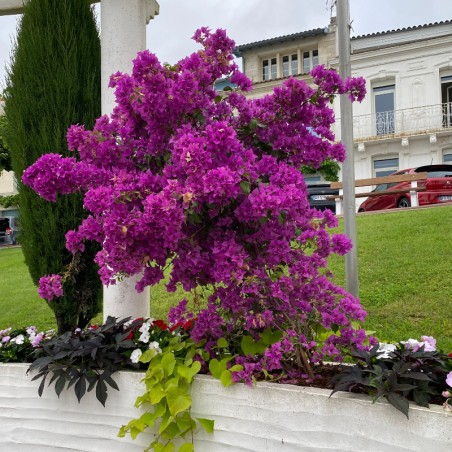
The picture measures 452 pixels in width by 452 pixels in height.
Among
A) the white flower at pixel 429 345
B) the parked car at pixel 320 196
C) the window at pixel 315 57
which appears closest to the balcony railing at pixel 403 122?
the window at pixel 315 57

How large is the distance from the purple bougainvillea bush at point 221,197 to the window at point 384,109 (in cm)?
1923

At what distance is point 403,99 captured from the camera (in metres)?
20.3

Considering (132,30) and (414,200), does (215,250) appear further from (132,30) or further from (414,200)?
(414,200)

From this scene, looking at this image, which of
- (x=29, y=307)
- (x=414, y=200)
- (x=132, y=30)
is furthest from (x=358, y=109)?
(x=132, y=30)

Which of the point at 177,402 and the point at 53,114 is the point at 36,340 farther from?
the point at 53,114

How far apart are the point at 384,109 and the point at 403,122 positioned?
3.98 feet

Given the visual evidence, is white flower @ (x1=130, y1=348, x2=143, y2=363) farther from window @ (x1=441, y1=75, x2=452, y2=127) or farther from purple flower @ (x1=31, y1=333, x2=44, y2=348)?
window @ (x1=441, y1=75, x2=452, y2=127)

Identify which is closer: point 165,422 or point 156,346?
point 165,422

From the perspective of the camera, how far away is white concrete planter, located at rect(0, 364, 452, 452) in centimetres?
179

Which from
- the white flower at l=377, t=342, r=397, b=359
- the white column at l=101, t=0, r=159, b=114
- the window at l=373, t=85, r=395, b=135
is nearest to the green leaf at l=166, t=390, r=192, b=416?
the white flower at l=377, t=342, r=397, b=359

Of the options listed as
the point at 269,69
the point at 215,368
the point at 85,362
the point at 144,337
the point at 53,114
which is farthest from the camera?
the point at 269,69

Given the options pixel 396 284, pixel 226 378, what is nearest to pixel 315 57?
pixel 396 284

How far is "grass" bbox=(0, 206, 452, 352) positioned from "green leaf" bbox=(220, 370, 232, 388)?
2093mm

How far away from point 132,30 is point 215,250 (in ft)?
7.46
